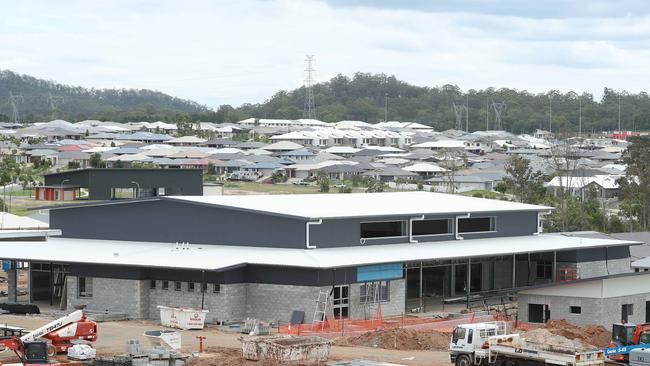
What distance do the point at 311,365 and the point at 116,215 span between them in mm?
19295

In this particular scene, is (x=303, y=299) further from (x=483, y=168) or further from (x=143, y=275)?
(x=483, y=168)

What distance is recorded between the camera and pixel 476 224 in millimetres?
54938

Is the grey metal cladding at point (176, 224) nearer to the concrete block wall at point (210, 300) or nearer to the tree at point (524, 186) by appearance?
the concrete block wall at point (210, 300)

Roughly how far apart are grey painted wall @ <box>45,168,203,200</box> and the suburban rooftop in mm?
20757

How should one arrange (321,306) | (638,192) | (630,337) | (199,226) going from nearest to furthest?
(630,337)
(321,306)
(199,226)
(638,192)

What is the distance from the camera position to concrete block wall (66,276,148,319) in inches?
1825

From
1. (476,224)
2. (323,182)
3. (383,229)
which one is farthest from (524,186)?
(383,229)

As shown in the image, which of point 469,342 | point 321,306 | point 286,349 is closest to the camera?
point 469,342

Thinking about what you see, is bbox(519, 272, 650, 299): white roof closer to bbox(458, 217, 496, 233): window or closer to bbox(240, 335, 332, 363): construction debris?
bbox(458, 217, 496, 233): window

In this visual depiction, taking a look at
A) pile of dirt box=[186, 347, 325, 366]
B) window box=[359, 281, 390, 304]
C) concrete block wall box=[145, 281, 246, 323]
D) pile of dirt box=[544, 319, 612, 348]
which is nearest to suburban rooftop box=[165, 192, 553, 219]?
window box=[359, 281, 390, 304]

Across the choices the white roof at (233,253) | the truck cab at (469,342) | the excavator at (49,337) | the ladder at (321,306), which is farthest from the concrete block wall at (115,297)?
the truck cab at (469,342)

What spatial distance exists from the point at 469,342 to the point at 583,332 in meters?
Answer: 8.43

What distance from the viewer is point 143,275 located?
1825 inches

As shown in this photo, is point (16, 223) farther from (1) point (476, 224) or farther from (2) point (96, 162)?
(2) point (96, 162)
